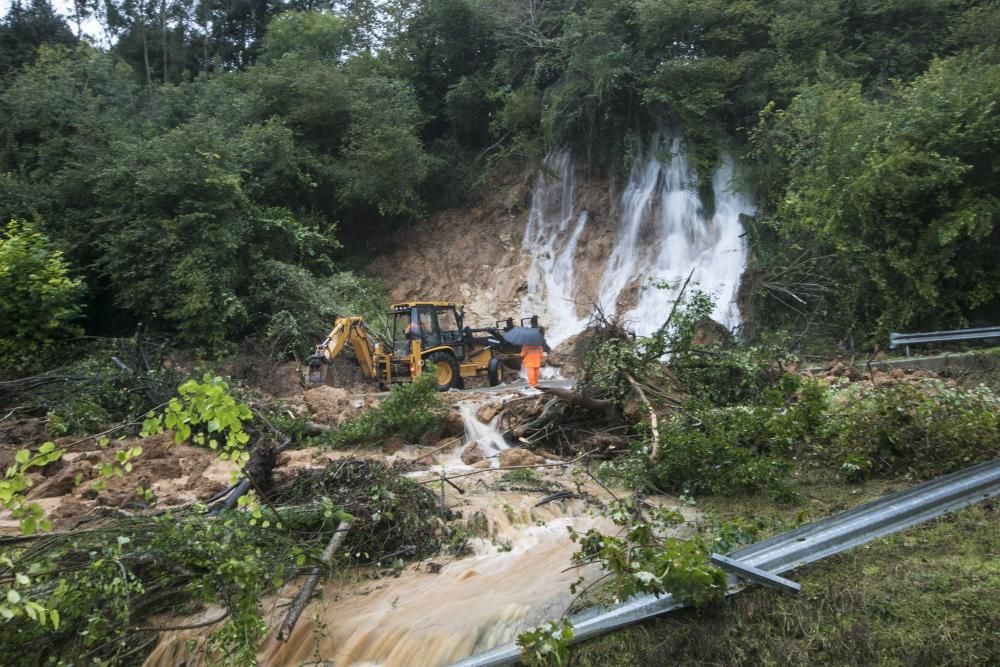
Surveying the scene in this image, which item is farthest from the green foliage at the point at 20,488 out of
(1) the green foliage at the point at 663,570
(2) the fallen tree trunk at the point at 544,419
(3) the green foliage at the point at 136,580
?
(2) the fallen tree trunk at the point at 544,419

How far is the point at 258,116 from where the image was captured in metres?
24.1

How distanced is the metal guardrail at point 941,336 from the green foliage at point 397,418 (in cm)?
836

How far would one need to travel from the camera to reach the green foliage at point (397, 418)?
11.1m

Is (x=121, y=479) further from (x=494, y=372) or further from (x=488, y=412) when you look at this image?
(x=494, y=372)

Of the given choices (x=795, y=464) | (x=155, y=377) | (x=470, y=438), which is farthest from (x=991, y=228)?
(x=155, y=377)

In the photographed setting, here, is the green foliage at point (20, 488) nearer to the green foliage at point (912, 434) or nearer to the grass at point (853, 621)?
the grass at point (853, 621)

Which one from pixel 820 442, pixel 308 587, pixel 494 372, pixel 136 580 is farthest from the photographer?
pixel 494 372

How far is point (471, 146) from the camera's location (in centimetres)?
2723

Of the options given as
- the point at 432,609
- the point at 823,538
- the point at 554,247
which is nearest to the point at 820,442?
the point at 823,538

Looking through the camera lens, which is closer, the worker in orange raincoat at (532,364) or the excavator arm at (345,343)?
the worker in orange raincoat at (532,364)

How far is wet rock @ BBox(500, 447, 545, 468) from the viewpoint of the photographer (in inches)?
360

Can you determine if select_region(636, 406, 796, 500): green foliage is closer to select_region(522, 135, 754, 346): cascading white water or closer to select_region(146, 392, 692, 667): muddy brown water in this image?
select_region(146, 392, 692, 667): muddy brown water

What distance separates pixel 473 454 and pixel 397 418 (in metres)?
1.49

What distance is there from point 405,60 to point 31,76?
460 inches
